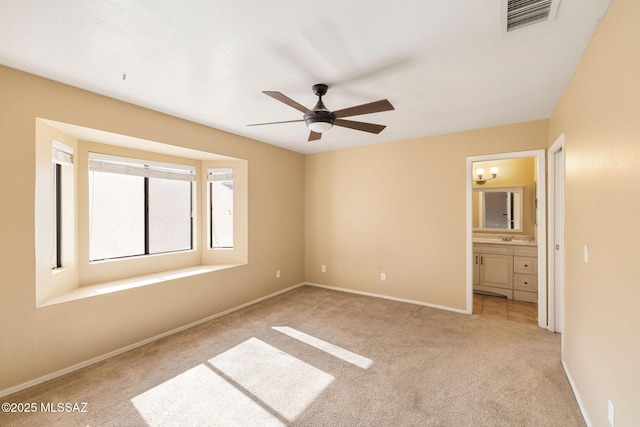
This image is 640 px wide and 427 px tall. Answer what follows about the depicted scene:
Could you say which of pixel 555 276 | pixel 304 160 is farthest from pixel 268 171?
pixel 555 276

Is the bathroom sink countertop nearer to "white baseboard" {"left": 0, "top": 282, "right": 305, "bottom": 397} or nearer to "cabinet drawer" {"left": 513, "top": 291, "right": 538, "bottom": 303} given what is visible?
"cabinet drawer" {"left": 513, "top": 291, "right": 538, "bottom": 303}

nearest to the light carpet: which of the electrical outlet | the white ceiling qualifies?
the electrical outlet

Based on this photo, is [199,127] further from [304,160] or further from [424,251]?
[424,251]

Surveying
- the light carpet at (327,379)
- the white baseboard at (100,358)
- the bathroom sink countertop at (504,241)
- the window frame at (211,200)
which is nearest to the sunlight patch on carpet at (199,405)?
the light carpet at (327,379)

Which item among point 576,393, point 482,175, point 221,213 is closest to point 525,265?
point 482,175

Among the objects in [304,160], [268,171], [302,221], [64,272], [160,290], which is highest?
[304,160]

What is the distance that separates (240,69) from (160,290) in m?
2.55

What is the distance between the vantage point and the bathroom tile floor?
3549 mm

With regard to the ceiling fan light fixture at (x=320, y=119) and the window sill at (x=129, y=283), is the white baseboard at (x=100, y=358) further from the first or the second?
the ceiling fan light fixture at (x=320, y=119)

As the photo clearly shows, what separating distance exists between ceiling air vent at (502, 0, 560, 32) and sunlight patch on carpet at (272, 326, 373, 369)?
9.08 ft

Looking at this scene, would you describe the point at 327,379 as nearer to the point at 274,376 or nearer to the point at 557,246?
the point at 274,376

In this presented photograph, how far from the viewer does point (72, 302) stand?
241 cm

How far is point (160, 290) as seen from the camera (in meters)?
3.05

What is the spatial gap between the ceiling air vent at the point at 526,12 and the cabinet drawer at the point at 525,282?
12.8 feet
